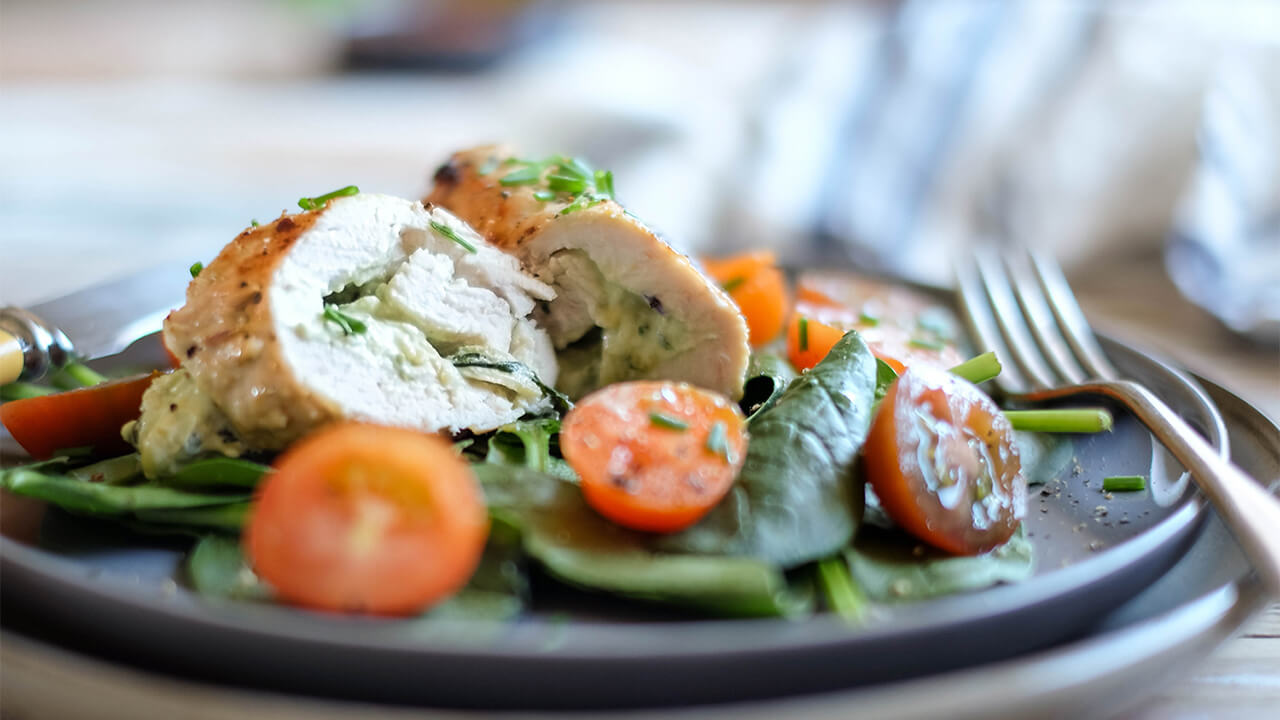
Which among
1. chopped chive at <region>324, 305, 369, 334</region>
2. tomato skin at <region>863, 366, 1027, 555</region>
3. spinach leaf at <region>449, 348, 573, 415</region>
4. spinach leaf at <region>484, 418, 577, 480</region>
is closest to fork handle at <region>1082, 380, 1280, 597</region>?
tomato skin at <region>863, 366, 1027, 555</region>

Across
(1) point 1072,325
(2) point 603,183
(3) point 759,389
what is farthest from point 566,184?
(1) point 1072,325

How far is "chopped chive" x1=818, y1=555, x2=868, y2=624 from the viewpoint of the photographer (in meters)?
1.39

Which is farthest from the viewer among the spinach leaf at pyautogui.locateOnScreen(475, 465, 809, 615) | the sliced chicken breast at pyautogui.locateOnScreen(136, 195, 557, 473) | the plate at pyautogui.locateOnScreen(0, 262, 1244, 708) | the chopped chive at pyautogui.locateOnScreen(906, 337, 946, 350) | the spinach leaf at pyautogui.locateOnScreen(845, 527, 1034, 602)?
the chopped chive at pyautogui.locateOnScreen(906, 337, 946, 350)

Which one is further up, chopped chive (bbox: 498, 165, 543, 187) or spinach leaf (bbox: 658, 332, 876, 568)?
chopped chive (bbox: 498, 165, 543, 187)

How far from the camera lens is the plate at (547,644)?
1.12 m

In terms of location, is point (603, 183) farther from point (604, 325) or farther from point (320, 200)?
point (320, 200)

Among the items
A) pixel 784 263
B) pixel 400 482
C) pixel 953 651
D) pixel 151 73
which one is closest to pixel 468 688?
pixel 400 482

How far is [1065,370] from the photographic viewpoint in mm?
2443

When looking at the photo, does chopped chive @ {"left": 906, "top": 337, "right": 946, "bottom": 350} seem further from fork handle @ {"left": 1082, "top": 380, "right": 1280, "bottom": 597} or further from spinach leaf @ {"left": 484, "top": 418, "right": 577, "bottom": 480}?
spinach leaf @ {"left": 484, "top": 418, "right": 577, "bottom": 480}

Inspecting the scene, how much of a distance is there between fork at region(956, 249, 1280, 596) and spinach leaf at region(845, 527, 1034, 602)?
32 centimetres

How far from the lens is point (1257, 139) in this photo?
4223mm

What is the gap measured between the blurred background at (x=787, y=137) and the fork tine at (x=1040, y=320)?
657 millimetres

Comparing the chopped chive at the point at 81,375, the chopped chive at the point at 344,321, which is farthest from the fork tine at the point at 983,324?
the chopped chive at the point at 81,375

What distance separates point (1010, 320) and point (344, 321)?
1881mm
